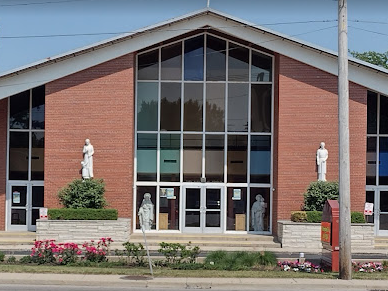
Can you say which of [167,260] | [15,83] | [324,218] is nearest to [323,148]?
[324,218]

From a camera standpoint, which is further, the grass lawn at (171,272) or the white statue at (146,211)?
the white statue at (146,211)

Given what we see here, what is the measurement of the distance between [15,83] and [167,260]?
12.2 meters

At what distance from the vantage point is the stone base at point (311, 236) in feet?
87.8

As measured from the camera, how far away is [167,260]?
20516mm

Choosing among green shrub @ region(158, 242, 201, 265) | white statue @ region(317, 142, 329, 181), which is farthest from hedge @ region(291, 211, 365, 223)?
green shrub @ region(158, 242, 201, 265)

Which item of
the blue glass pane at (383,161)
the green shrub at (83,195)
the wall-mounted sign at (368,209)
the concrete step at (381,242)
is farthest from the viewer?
the blue glass pane at (383,161)

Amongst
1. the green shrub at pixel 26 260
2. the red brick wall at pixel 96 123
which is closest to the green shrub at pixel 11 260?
the green shrub at pixel 26 260

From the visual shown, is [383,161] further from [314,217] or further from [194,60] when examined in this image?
[194,60]

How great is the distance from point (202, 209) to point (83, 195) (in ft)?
18.3

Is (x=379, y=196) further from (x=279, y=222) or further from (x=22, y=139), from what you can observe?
(x=22, y=139)

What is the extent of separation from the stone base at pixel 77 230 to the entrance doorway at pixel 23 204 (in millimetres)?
4077

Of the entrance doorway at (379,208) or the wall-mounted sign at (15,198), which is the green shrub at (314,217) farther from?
the wall-mounted sign at (15,198)

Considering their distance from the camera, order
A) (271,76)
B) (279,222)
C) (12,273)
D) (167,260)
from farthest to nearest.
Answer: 1. (271,76)
2. (279,222)
3. (167,260)
4. (12,273)

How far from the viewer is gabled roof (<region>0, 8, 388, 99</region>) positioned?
1117 inches
